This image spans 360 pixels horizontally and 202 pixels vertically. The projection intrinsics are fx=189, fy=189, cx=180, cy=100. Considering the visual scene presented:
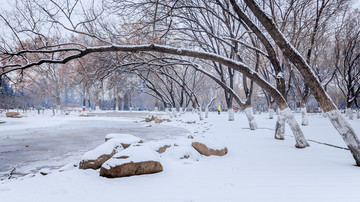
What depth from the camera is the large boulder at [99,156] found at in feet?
12.9

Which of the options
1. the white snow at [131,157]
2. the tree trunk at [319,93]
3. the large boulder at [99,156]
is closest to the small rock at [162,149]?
the large boulder at [99,156]

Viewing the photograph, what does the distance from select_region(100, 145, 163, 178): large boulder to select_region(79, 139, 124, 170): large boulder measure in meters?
0.54

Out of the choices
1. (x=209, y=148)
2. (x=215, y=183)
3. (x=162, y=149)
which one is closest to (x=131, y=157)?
(x=215, y=183)

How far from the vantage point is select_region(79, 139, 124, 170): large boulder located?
3922 mm

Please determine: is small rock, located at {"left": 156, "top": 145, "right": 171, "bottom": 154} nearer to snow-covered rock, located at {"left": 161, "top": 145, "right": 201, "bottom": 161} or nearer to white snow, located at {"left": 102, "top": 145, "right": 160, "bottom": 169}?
snow-covered rock, located at {"left": 161, "top": 145, "right": 201, "bottom": 161}

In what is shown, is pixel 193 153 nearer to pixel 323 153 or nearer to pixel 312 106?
pixel 323 153

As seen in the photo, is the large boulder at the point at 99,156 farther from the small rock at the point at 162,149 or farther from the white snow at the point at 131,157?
the small rock at the point at 162,149

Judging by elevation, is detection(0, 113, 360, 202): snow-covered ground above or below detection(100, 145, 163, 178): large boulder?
below

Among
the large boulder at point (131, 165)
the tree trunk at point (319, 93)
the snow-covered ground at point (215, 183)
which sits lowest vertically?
the snow-covered ground at point (215, 183)

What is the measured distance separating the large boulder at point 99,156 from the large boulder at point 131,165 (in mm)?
544

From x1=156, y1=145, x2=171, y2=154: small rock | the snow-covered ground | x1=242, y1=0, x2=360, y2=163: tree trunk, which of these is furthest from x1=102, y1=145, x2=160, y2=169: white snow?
x1=242, y1=0, x2=360, y2=163: tree trunk

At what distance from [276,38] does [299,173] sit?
2.87 meters

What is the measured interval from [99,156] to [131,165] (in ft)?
3.41

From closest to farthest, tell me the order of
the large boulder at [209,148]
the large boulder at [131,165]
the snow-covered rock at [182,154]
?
the large boulder at [131,165] < the snow-covered rock at [182,154] < the large boulder at [209,148]
